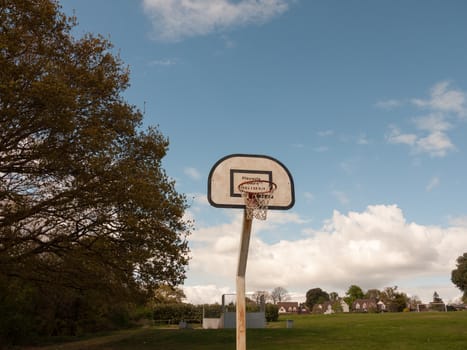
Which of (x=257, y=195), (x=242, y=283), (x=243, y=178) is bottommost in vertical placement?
(x=242, y=283)

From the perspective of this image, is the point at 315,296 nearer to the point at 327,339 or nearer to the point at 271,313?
the point at 271,313

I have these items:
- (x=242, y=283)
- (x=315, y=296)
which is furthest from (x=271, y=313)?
(x=315, y=296)

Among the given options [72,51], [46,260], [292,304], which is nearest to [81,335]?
[46,260]

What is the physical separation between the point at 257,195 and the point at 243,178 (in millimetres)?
528

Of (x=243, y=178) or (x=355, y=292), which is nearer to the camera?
(x=243, y=178)

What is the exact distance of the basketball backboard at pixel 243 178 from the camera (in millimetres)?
10852

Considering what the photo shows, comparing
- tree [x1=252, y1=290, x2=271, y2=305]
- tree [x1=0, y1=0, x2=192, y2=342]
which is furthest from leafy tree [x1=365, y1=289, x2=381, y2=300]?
tree [x1=0, y1=0, x2=192, y2=342]

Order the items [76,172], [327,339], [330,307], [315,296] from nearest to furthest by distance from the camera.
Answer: [76,172] → [327,339] → [330,307] → [315,296]

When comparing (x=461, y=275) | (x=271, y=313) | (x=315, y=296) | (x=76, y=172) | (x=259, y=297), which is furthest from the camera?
(x=315, y=296)

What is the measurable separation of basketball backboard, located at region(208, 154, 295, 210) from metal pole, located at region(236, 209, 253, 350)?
1.83ft

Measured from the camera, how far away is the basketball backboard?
10.9m

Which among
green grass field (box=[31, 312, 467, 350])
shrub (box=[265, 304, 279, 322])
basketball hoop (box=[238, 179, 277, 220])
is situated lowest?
green grass field (box=[31, 312, 467, 350])

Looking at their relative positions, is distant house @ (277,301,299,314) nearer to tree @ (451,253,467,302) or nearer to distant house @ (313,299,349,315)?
distant house @ (313,299,349,315)

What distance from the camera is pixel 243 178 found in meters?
11.2
